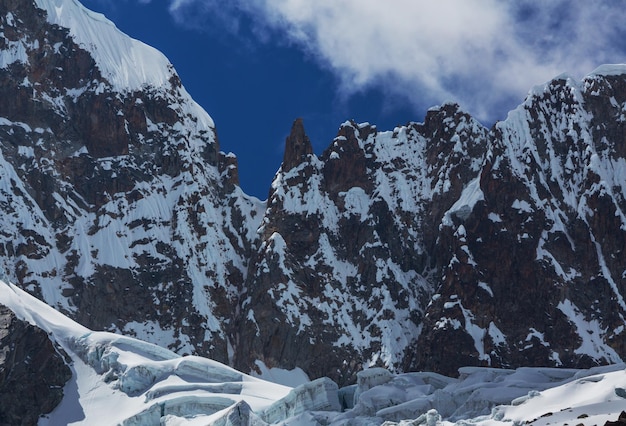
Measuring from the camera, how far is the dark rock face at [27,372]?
17225 cm

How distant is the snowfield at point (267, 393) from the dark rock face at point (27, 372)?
1.57m

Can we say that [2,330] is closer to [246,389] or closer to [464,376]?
[246,389]

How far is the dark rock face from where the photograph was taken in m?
172

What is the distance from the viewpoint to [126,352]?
183 meters

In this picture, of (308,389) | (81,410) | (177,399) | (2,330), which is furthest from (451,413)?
(2,330)

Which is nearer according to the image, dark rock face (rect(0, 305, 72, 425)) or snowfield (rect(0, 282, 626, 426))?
snowfield (rect(0, 282, 626, 426))

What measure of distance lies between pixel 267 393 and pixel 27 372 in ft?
89.2

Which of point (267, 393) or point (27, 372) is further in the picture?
point (267, 393)

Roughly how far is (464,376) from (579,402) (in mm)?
34682

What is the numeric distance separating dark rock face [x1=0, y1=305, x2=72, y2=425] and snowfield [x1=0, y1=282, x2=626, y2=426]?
1567 mm

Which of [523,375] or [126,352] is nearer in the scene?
[523,375]

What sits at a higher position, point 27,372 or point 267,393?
point 27,372

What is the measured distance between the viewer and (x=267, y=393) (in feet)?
588

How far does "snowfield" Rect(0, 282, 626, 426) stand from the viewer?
151m
